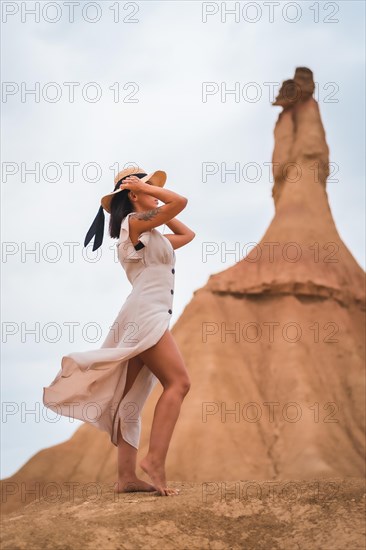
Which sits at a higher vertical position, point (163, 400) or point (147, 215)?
point (147, 215)

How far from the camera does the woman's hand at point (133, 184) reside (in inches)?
209

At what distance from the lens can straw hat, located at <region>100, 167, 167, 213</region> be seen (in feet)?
18.4

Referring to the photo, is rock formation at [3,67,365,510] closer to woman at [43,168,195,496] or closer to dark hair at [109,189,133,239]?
woman at [43,168,195,496]

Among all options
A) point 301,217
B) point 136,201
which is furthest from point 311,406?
point 136,201

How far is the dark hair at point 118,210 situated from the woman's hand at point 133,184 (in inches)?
6.3

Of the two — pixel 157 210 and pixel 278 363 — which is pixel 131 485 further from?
pixel 278 363

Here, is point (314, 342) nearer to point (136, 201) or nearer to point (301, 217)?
point (301, 217)

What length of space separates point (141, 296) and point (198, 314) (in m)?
16.3

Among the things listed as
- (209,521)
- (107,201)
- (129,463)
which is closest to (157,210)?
(107,201)

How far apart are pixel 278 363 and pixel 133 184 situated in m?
15.6

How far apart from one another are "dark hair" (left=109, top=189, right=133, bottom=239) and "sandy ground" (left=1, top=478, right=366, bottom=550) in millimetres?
1748

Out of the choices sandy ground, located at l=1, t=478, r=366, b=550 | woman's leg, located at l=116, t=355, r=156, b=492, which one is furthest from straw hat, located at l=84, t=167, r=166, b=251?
sandy ground, located at l=1, t=478, r=366, b=550

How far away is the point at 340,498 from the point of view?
184 inches

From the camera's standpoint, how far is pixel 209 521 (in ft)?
14.6
